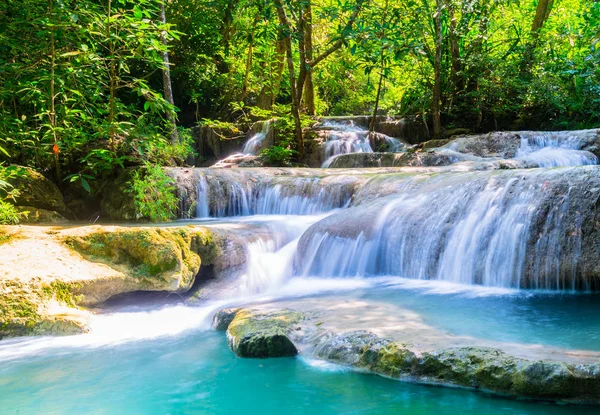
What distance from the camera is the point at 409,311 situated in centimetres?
408

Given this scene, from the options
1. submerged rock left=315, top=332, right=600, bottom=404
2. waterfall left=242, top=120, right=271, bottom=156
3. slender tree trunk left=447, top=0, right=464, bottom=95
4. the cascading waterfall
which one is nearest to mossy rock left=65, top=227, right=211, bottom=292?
submerged rock left=315, top=332, right=600, bottom=404

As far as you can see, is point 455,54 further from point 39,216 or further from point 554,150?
point 39,216

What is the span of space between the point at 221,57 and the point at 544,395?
16.2 m

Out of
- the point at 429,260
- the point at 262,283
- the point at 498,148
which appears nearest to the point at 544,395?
the point at 429,260

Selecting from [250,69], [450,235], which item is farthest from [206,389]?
[250,69]

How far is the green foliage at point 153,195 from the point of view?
23.9ft

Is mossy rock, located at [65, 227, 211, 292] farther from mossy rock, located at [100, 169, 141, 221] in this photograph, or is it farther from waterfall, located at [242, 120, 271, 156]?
waterfall, located at [242, 120, 271, 156]

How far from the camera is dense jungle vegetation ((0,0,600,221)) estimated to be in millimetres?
6000


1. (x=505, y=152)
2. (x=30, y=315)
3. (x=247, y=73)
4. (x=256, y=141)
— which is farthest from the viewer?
(x=247, y=73)

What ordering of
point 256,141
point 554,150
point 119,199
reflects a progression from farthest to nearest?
point 256,141, point 554,150, point 119,199

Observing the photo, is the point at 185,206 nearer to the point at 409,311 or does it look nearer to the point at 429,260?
the point at 429,260

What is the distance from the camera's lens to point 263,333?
12.0 ft

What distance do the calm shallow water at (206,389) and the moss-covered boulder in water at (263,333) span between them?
0.07 meters

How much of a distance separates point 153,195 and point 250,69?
10240 mm
